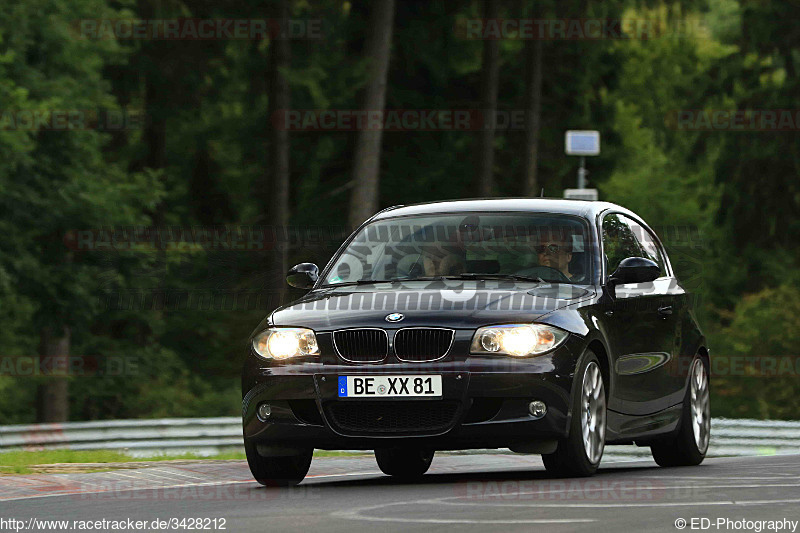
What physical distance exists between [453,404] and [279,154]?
28380mm

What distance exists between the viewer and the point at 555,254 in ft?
39.8

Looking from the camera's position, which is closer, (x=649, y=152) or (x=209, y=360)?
(x=209, y=360)

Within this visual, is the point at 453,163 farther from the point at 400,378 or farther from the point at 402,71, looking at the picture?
the point at 400,378

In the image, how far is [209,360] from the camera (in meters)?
49.7

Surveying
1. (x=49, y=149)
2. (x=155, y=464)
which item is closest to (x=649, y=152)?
(x=49, y=149)

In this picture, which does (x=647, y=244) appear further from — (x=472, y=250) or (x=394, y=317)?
(x=394, y=317)

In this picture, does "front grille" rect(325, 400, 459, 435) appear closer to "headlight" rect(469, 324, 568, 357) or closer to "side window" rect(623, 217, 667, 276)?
"headlight" rect(469, 324, 568, 357)

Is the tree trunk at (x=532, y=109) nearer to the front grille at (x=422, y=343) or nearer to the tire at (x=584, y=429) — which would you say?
the tire at (x=584, y=429)

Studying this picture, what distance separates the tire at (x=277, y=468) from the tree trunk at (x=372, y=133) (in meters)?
20.3

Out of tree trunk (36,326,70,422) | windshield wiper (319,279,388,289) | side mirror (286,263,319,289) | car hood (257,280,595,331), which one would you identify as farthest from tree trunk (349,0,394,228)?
car hood (257,280,595,331)

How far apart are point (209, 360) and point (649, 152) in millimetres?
21591

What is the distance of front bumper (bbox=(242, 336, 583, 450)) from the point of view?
426 inches

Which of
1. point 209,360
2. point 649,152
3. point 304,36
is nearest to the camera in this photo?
point 304,36

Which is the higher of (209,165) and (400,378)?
(400,378)
